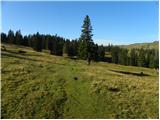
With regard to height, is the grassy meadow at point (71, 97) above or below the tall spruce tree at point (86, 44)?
below

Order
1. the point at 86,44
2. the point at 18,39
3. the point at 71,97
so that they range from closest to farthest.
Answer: the point at 71,97, the point at 86,44, the point at 18,39

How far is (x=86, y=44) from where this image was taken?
2881 inches

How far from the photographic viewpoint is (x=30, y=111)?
27234mm

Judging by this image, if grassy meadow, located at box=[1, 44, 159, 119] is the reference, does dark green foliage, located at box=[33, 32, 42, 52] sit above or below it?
above

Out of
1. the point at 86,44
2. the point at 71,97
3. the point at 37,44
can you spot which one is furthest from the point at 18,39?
the point at 71,97

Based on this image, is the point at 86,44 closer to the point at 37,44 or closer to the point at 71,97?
the point at 71,97

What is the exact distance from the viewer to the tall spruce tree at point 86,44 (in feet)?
241

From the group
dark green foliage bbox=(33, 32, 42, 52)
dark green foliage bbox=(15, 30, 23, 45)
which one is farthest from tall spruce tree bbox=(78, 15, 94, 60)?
dark green foliage bbox=(15, 30, 23, 45)

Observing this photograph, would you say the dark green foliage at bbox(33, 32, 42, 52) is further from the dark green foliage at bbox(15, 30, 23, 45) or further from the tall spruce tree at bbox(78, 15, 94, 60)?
Answer: the tall spruce tree at bbox(78, 15, 94, 60)

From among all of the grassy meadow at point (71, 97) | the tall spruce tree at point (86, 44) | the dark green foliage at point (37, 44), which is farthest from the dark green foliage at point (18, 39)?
the grassy meadow at point (71, 97)

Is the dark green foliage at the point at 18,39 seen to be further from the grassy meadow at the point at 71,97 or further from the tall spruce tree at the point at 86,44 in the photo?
the grassy meadow at the point at 71,97

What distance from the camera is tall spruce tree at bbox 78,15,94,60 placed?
73425 mm

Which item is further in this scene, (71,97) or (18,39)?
(18,39)

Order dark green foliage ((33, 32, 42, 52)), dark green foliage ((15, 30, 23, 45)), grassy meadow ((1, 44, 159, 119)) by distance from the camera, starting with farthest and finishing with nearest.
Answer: dark green foliage ((15, 30, 23, 45))
dark green foliage ((33, 32, 42, 52))
grassy meadow ((1, 44, 159, 119))
